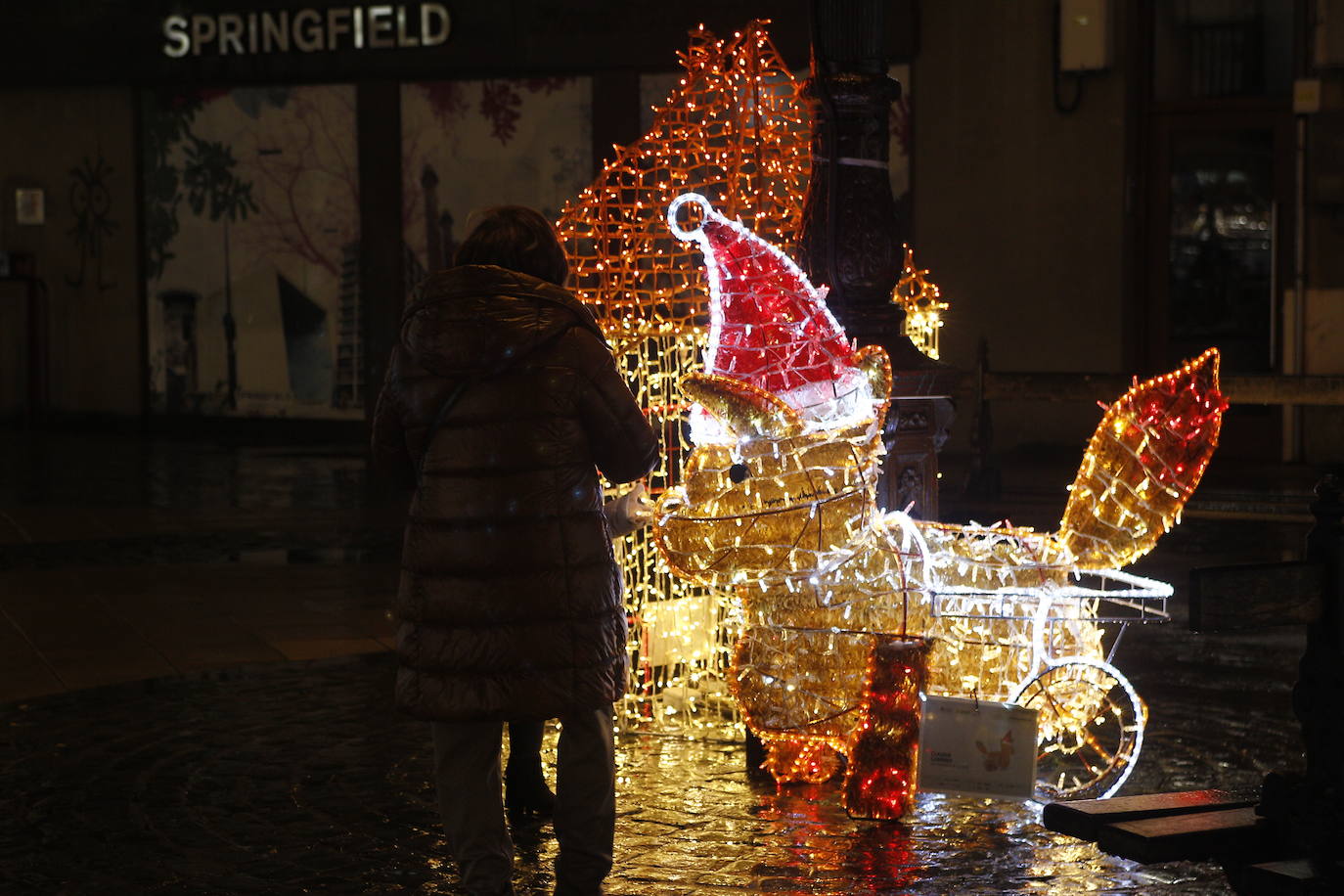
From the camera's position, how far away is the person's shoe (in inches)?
210

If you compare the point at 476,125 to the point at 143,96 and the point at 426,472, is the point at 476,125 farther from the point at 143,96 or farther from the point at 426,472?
the point at 426,472

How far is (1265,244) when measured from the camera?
14.8 metres

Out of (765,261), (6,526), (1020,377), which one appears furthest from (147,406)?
(765,261)

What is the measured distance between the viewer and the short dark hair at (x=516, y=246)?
14.2 feet

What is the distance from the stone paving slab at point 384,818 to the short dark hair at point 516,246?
5.25 ft

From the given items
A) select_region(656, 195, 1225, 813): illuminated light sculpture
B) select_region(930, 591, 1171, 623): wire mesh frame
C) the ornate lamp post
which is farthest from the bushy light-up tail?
the ornate lamp post

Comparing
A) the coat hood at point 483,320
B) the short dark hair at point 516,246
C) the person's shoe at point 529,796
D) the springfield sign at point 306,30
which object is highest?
the springfield sign at point 306,30

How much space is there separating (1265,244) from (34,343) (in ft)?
39.5

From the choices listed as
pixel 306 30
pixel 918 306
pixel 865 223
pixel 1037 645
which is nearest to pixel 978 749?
pixel 1037 645

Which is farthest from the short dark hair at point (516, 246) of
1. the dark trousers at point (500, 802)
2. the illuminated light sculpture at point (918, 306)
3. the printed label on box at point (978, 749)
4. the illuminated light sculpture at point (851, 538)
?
the illuminated light sculpture at point (918, 306)

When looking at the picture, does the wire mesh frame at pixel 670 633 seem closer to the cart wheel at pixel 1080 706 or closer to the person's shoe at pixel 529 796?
the person's shoe at pixel 529 796

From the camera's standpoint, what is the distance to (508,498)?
415cm

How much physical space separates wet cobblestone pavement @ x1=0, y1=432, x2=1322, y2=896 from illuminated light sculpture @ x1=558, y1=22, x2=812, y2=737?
0.29 meters

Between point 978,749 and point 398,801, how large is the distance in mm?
1804
